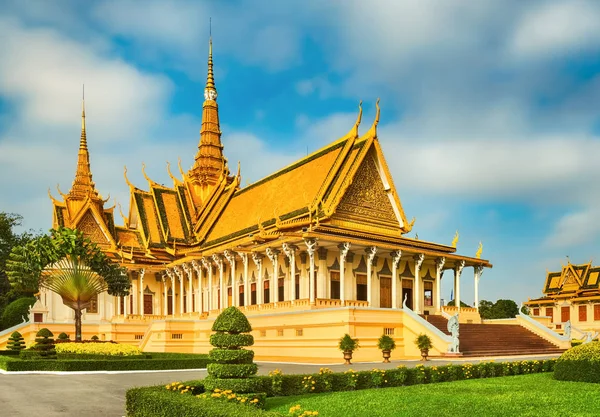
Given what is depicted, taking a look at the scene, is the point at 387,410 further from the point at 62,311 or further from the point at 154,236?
the point at 62,311

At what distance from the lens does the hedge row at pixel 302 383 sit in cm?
872

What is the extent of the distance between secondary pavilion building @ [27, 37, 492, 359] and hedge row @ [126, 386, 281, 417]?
1437 centimetres

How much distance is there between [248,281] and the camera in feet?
113

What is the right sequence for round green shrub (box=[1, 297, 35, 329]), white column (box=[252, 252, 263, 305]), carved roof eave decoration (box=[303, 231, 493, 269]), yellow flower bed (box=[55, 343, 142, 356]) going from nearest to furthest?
yellow flower bed (box=[55, 343, 142, 356])
carved roof eave decoration (box=[303, 231, 493, 269])
white column (box=[252, 252, 263, 305])
round green shrub (box=[1, 297, 35, 329])

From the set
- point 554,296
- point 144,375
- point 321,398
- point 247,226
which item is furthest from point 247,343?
point 554,296

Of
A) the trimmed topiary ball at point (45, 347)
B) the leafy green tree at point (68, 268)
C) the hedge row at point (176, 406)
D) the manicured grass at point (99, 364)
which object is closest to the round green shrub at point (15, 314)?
the leafy green tree at point (68, 268)

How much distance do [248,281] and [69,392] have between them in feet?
67.1

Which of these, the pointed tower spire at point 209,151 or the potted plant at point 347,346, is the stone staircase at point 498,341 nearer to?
the potted plant at point 347,346

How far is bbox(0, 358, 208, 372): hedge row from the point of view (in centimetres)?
2017

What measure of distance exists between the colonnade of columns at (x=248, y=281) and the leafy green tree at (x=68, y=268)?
266 inches

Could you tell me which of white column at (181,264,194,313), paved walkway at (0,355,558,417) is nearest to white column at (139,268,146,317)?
white column at (181,264,194,313)

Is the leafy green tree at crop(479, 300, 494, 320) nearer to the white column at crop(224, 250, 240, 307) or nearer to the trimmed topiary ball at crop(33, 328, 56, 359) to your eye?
the white column at crop(224, 250, 240, 307)

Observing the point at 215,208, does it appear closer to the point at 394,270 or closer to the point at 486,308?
the point at 394,270

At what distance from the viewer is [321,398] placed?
453 inches
